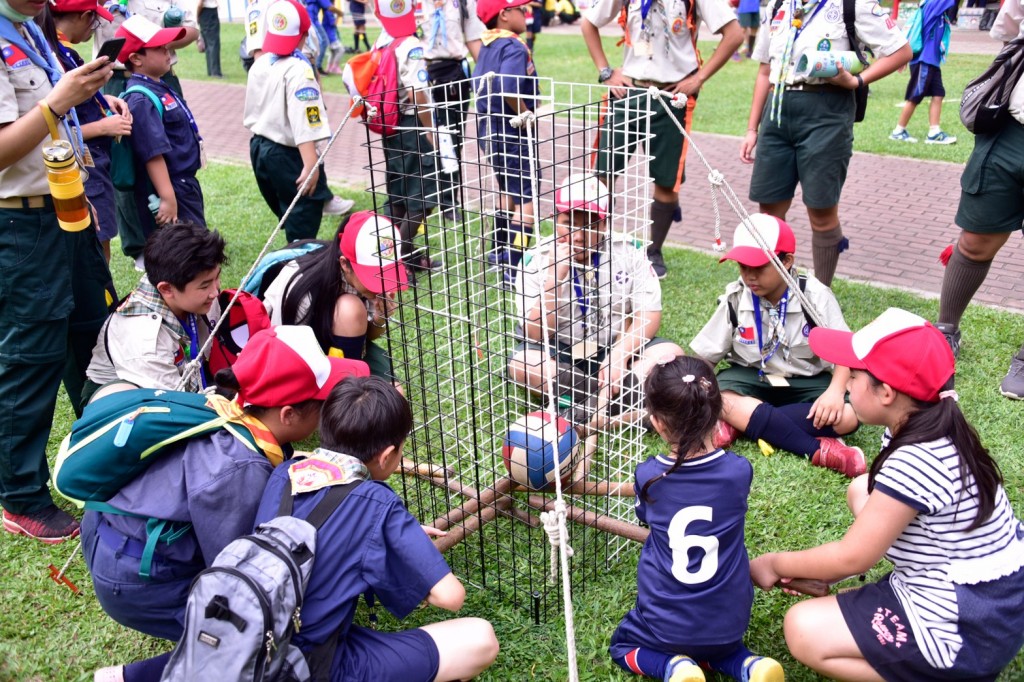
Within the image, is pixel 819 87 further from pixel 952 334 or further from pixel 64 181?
pixel 64 181

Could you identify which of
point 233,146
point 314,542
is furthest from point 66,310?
point 233,146

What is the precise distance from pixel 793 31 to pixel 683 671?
11.1ft

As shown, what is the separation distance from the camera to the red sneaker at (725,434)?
360 centimetres

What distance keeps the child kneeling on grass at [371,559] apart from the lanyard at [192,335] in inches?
44.7

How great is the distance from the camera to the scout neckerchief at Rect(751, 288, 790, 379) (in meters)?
3.63

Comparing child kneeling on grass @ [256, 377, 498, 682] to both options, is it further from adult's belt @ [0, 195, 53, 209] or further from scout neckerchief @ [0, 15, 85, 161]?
scout neckerchief @ [0, 15, 85, 161]

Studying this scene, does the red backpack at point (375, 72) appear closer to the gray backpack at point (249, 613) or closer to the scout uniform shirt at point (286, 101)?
the scout uniform shirt at point (286, 101)

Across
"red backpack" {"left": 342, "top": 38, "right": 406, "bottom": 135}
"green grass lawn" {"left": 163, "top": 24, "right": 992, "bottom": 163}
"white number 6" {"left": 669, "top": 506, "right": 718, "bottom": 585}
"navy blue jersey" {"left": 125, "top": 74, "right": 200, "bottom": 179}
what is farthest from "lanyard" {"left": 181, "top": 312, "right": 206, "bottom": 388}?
"green grass lawn" {"left": 163, "top": 24, "right": 992, "bottom": 163}

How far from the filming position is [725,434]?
3637 millimetres

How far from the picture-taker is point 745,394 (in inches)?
149

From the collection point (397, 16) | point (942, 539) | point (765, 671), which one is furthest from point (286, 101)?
point (942, 539)

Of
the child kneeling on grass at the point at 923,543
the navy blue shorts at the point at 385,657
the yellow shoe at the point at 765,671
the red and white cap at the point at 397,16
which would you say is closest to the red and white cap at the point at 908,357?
the child kneeling on grass at the point at 923,543

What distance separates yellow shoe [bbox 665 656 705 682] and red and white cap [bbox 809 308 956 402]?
920 millimetres

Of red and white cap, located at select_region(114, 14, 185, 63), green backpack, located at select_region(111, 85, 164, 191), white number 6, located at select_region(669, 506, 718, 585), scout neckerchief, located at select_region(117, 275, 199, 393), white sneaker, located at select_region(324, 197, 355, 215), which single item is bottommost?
white sneaker, located at select_region(324, 197, 355, 215)
